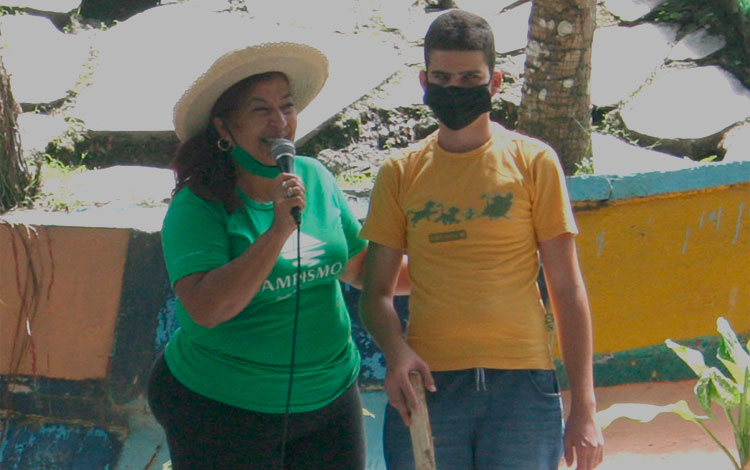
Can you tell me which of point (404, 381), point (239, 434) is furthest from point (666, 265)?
point (239, 434)

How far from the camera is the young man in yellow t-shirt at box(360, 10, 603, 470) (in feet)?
9.68

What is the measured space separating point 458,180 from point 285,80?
557mm

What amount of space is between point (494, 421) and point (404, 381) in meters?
0.30

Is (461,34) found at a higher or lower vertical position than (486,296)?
higher

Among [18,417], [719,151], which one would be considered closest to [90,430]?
[18,417]

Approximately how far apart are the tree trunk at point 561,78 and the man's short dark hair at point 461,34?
7.69 feet

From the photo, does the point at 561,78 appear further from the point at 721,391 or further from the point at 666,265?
the point at 721,391

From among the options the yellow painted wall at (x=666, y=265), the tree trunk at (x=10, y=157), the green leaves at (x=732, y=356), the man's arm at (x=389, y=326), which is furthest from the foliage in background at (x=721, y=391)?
the tree trunk at (x=10, y=157)

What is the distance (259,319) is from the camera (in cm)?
300

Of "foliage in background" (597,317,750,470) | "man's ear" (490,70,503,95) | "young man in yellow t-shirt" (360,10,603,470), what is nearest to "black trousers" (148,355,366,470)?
"young man in yellow t-shirt" (360,10,603,470)

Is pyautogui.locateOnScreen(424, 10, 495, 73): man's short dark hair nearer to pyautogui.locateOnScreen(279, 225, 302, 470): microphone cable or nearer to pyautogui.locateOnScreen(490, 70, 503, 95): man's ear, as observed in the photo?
pyautogui.locateOnScreen(490, 70, 503, 95): man's ear

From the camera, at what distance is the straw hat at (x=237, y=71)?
301 centimetres

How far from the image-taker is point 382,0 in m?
7.07

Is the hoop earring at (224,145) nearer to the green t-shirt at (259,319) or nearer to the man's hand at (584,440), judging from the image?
the green t-shirt at (259,319)
